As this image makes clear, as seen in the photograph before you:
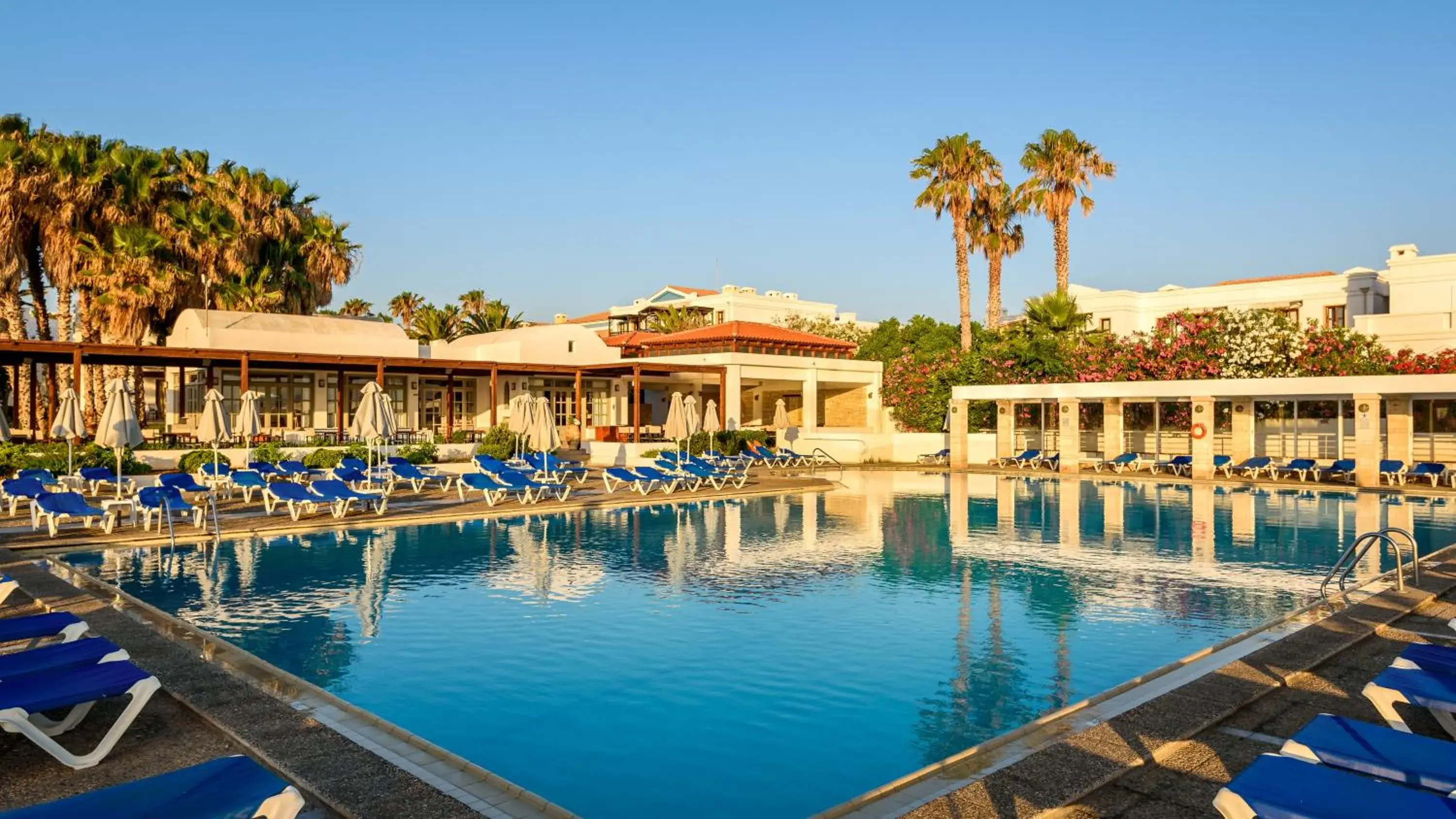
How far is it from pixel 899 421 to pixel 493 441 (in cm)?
1668

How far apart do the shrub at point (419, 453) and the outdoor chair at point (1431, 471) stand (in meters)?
23.7

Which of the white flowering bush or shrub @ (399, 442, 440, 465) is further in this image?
the white flowering bush

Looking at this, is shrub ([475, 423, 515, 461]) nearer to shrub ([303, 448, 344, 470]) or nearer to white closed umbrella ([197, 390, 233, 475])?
shrub ([303, 448, 344, 470])

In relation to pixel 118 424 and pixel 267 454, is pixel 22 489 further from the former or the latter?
pixel 267 454

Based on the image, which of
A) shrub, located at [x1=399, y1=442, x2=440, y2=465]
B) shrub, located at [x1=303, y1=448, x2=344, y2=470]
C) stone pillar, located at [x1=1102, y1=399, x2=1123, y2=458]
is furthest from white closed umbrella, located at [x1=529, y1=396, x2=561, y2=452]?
stone pillar, located at [x1=1102, y1=399, x2=1123, y2=458]

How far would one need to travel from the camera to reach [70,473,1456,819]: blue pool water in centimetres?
606

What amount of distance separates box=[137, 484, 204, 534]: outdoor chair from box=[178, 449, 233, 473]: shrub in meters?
6.17

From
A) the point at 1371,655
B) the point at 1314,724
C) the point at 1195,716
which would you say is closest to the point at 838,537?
the point at 1371,655

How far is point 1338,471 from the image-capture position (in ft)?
78.9

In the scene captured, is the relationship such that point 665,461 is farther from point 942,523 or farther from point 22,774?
point 22,774

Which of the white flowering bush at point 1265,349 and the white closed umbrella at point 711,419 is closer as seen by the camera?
the white closed umbrella at point 711,419

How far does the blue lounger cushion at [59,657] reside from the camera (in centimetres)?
550

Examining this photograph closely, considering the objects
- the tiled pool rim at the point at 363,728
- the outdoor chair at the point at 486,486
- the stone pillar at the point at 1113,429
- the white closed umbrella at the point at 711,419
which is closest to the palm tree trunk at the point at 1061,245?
the stone pillar at the point at 1113,429

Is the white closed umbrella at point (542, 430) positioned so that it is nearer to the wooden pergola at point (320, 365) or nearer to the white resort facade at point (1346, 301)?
the wooden pergola at point (320, 365)
